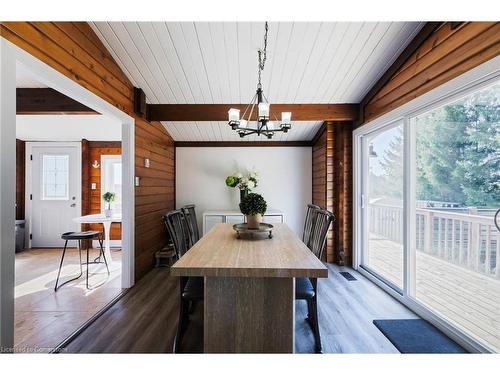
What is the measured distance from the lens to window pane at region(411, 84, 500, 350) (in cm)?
190

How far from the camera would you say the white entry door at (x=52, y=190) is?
15.4 ft

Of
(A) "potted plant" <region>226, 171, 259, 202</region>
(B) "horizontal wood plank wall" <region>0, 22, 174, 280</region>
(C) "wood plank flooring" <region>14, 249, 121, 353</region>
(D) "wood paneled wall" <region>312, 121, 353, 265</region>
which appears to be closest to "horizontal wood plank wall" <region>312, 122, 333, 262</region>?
(D) "wood paneled wall" <region>312, 121, 353, 265</region>

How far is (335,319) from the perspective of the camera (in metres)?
2.21

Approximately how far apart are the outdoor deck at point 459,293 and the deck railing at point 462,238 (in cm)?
11

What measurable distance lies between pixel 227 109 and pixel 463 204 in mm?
2883

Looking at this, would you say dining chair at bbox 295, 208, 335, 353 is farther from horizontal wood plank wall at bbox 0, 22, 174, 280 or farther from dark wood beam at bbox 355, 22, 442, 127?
horizontal wood plank wall at bbox 0, 22, 174, 280

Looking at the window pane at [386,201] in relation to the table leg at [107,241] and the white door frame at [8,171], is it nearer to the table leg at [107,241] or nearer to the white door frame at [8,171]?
the white door frame at [8,171]

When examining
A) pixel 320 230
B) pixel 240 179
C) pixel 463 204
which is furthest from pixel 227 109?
pixel 463 204

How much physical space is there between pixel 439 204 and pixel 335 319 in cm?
164

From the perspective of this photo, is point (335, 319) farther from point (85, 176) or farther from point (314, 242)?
point (85, 176)

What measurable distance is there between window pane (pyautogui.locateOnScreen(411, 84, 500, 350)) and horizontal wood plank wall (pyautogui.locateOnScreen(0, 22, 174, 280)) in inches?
126

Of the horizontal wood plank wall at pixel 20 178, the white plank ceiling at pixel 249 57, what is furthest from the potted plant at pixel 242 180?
the horizontal wood plank wall at pixel 20 178
